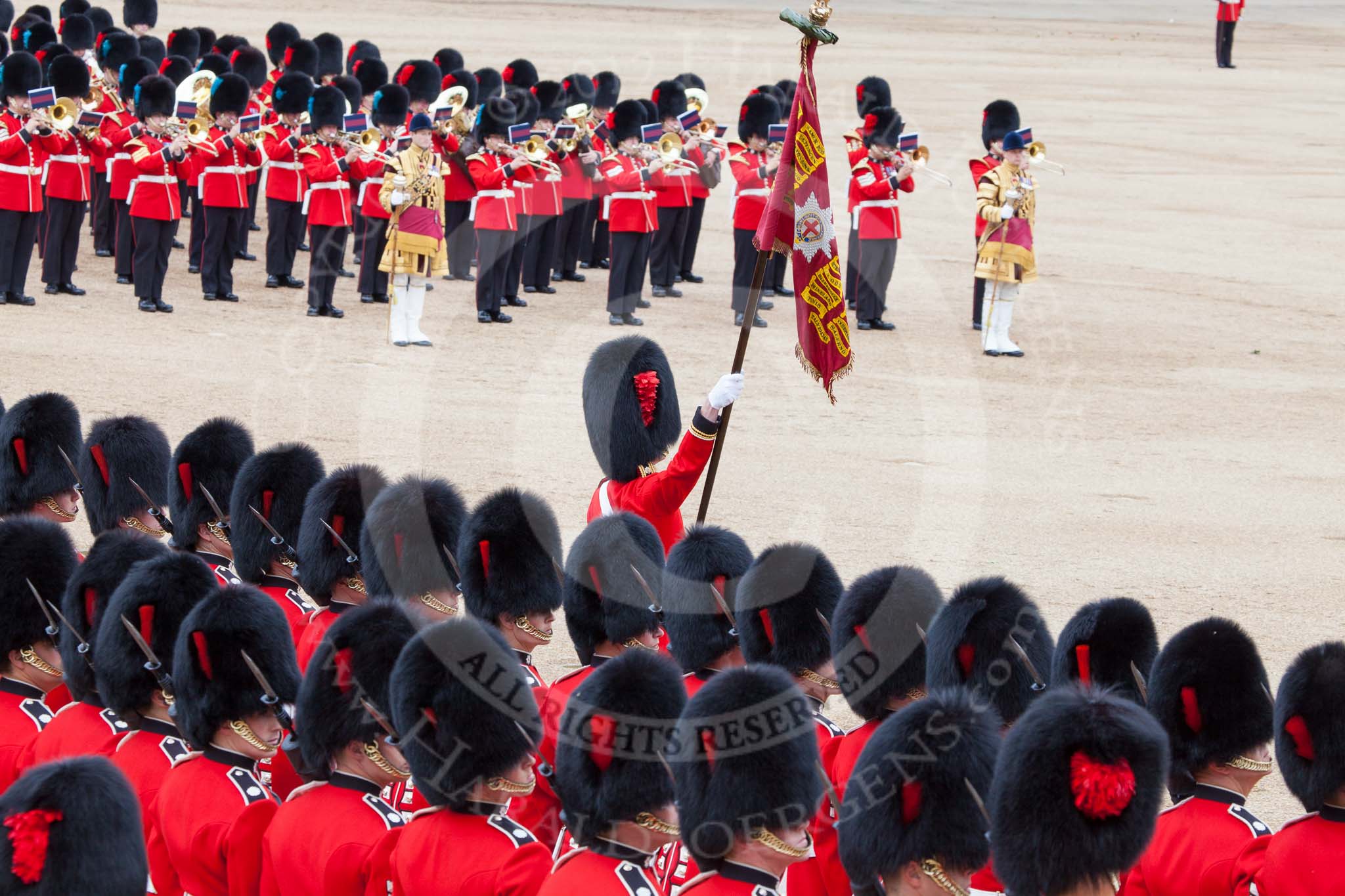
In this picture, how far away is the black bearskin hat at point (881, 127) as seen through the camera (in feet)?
40.5

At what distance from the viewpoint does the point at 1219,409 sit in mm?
10430

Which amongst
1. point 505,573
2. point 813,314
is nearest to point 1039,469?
point 813,314

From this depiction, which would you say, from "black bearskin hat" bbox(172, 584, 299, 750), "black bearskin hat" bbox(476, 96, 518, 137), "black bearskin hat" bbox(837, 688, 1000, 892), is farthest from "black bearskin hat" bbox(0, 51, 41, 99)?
"black bearskin hat" bbox(837, 688, 1000, 892)

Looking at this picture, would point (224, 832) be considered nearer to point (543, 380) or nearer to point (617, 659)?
point (617, 659)

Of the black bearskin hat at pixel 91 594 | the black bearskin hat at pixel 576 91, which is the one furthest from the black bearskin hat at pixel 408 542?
the black bearskin hat at pixel 576 91

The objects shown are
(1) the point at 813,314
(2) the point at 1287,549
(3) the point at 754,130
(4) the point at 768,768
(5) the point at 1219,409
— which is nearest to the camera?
(4) the point at 768,768

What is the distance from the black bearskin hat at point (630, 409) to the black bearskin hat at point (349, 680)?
1297mm

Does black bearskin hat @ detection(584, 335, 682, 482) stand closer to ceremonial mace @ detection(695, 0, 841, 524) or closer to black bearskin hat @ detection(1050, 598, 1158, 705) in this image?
ceremonial mace @ detection(695, 0, 841, 524)

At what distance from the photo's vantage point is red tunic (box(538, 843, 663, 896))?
3.16m

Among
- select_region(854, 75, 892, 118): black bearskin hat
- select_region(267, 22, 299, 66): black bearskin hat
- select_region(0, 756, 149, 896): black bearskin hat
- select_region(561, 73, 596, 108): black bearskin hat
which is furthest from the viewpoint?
select_region(267, 22, 299, 66): black bearskin hat

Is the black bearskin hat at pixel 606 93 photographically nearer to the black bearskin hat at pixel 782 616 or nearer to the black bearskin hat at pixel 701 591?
the black bearskin hat at pixel 701 591

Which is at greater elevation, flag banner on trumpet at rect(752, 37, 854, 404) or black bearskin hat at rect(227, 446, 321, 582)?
flag banner on trumpet at rect(752, 37, 854, 404)

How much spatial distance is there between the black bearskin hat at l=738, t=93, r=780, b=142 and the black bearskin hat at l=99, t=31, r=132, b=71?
5515mm

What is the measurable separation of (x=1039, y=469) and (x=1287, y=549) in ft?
4.97
